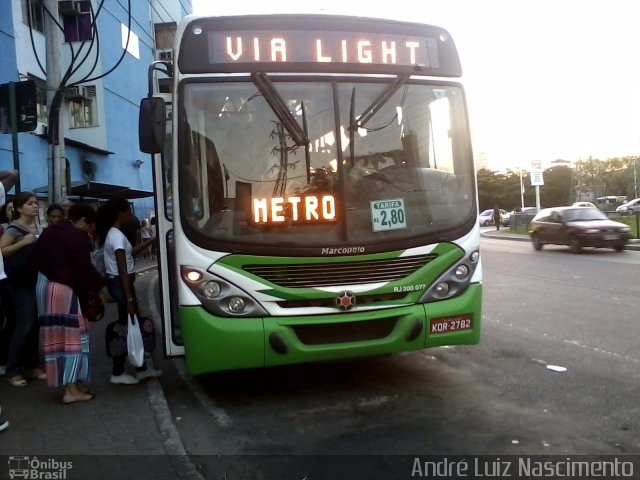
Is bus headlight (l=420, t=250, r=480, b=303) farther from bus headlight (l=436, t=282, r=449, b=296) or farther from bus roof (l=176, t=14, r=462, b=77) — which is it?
bus roof (l=176, t=14, r=462, b=77)

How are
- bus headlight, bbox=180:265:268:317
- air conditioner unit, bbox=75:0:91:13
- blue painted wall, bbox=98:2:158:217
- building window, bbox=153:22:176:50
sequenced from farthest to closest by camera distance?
1. building window, bbox=153:22:176:50
2. blue painted wall, bbox=98:2:158:217
3. air conditioner unit, bbox=75:0:91:13
4. bus headlight, bbox=180:265:268:317

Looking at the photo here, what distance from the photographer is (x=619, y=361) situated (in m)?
5.90

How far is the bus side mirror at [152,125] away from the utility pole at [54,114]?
5004 millimetres

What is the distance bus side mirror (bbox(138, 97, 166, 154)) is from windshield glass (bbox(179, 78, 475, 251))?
0.21 m

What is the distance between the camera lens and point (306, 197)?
4832 mm

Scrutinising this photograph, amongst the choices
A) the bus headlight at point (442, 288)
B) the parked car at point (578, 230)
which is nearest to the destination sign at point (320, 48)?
the bus headlight at point (442, 288)

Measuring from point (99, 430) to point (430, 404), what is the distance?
2.48 m

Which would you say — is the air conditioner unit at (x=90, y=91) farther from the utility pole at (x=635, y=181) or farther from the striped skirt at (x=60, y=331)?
the utility pole at (x=635, y=181)

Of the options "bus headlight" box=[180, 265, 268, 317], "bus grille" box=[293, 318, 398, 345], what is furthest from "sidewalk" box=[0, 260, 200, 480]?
"bus grille" box=[293, 318, 398, 345]

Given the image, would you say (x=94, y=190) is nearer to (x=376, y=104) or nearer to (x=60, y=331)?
(x=60, y=331)

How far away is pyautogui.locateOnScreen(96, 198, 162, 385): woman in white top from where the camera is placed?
5.45 metres

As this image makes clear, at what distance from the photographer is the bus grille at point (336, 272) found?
4672 mm

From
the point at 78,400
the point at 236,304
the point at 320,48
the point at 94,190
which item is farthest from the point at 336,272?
the point at 94,190

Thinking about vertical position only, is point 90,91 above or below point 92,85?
below
